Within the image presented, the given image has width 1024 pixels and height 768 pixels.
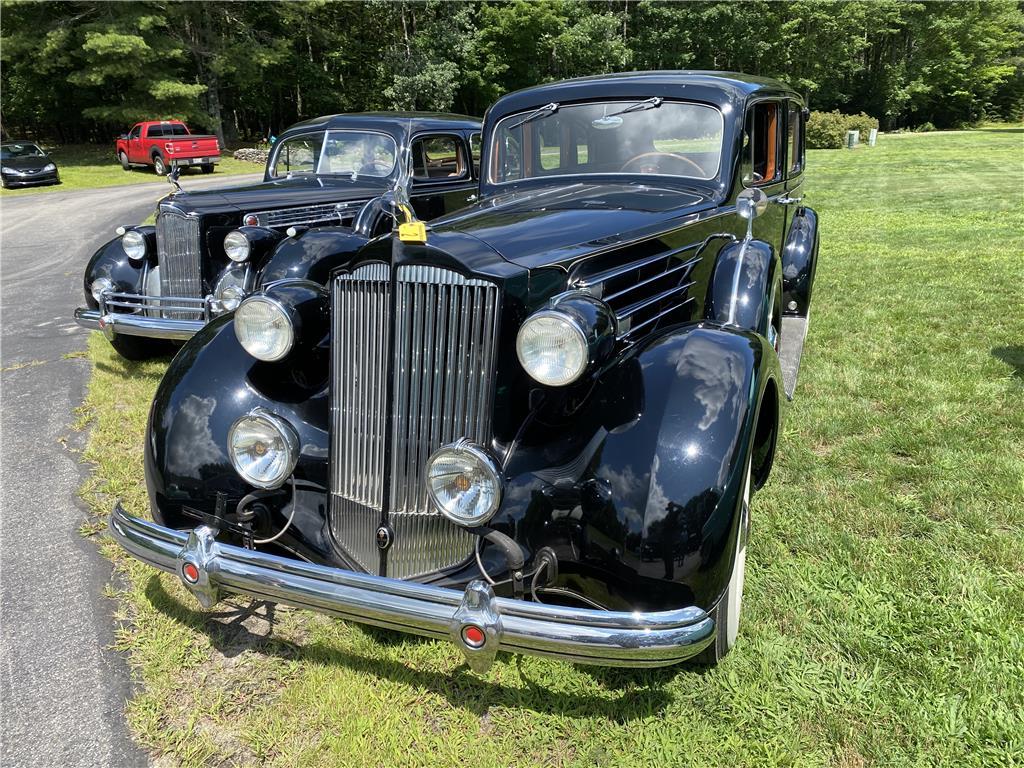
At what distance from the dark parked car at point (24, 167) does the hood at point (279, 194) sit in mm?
18184

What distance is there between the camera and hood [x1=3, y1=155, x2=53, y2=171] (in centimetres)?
2050

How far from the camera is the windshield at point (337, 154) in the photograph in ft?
23.0

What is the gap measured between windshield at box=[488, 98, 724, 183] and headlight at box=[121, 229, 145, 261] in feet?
11.5

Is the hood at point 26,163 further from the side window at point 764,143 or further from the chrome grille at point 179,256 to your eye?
the side window at point 764,143

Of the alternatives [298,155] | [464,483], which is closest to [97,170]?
[298,155]

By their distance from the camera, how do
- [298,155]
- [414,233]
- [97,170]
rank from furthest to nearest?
[97,170], [298,155], [414,233]

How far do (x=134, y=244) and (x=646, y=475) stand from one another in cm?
Answer: 540

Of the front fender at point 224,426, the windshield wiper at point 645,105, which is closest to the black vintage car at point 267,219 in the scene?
the windshield wiper at point 645,105

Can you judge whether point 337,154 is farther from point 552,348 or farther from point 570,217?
point 552,348

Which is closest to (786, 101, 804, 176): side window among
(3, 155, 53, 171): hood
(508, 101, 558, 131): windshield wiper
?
(508, 101, 558, 131): windshield wiper

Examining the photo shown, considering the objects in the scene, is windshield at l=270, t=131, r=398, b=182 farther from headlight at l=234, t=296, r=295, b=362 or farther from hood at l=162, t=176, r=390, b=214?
headlight at l=234, t=296, r=295, b=362

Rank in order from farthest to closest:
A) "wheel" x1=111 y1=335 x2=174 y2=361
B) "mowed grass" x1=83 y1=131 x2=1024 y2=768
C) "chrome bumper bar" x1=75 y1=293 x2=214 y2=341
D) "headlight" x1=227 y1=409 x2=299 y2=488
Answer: "wheel" x1=111 y1=335 x2=174 y2=361 < "chrome bumper bar" x1=75 y1=293 x2=214 y2=341 < "headlight" x1=227 y1=409 x2=299 y2=488 < "mowed grass" x1=83 y1=131 x2=1024 y2=768

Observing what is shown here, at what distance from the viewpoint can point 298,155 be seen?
752 centimetres

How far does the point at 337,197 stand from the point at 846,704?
5.77 metres
